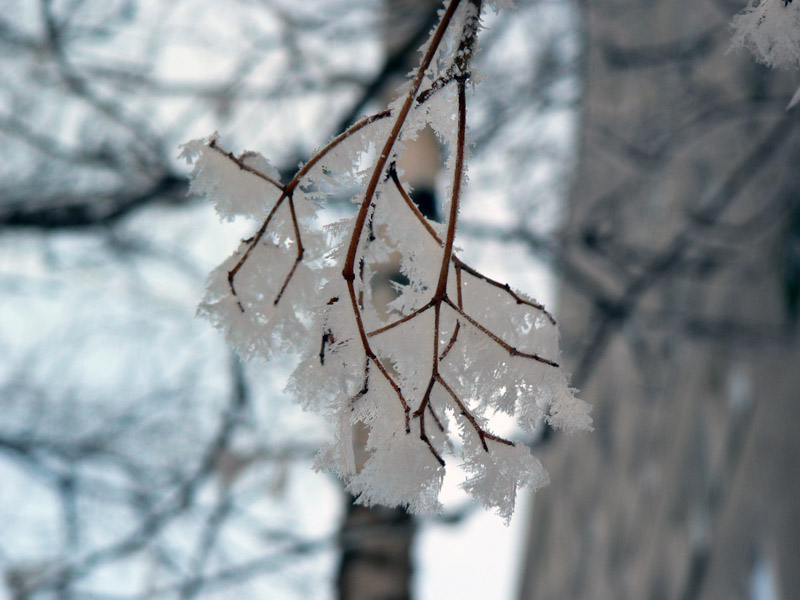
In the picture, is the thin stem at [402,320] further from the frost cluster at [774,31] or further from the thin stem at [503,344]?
the frost cluster at [774,31]

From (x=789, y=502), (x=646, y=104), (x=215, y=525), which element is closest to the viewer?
(x=789, y=502)

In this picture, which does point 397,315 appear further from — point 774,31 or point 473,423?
point 774,31

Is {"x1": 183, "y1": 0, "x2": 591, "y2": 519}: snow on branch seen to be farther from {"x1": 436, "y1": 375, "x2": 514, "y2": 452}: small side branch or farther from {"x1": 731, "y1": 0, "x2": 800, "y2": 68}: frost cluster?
{"x1": 731, "y1": 0, "x2": 800, "y2": 68}: frost cluster

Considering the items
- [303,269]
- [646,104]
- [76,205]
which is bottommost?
[303,269]

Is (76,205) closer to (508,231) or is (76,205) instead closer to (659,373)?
(508,231)

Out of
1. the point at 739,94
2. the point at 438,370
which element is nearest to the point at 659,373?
the point at 739,94

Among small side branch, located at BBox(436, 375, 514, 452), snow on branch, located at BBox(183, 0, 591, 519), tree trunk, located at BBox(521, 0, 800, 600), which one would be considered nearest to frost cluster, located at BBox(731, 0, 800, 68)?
snow on branch, located at BBox(183, 0, 591, 519)

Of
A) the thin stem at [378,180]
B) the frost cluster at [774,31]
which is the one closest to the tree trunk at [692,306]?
the frost cluster at [774,31]
